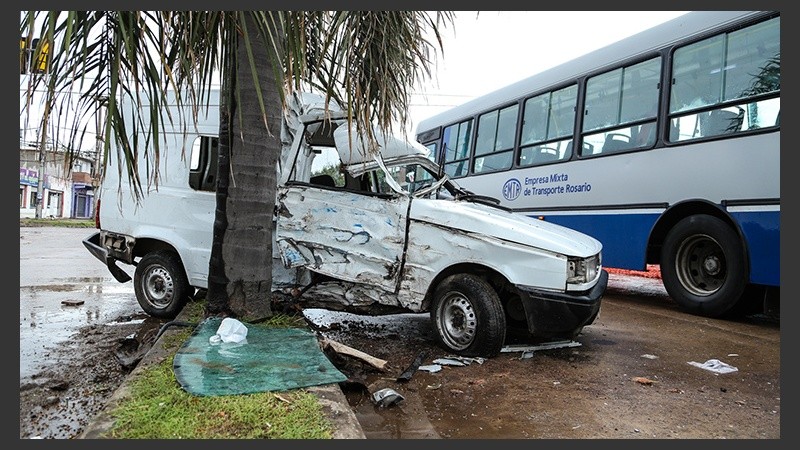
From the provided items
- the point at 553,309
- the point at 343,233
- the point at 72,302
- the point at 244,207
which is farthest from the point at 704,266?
the point at 72,302

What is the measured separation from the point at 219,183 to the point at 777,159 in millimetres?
5637

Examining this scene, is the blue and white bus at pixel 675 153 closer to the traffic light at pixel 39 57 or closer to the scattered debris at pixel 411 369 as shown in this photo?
the scattered debris at pixel 411 369

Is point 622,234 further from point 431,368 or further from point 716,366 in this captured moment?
point 431,368

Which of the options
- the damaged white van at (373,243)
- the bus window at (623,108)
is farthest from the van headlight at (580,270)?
the bus window at (623,108)

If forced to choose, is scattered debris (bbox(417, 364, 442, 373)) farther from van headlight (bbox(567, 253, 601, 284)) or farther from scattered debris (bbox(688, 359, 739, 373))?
scattered debris (bbox(688, 359, 739, 373))

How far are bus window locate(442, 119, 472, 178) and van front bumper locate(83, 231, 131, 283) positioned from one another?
252 inches

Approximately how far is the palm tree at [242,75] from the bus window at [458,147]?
19.3 ft

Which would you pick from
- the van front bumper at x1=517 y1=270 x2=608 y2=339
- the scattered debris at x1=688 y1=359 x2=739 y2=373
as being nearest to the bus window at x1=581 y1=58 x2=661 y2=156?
the scattered debris at x1=688 y1=359 x2=739 y2=373

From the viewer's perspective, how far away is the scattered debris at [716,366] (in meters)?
4.25

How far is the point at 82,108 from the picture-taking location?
3420 mm

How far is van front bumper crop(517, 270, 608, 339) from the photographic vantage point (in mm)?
4145

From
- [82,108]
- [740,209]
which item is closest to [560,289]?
[740,209]

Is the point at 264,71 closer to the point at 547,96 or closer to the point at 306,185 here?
the point at 306,185

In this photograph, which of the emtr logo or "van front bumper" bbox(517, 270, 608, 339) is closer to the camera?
"van front bumper" bbox(517, 270, 608, 339)
